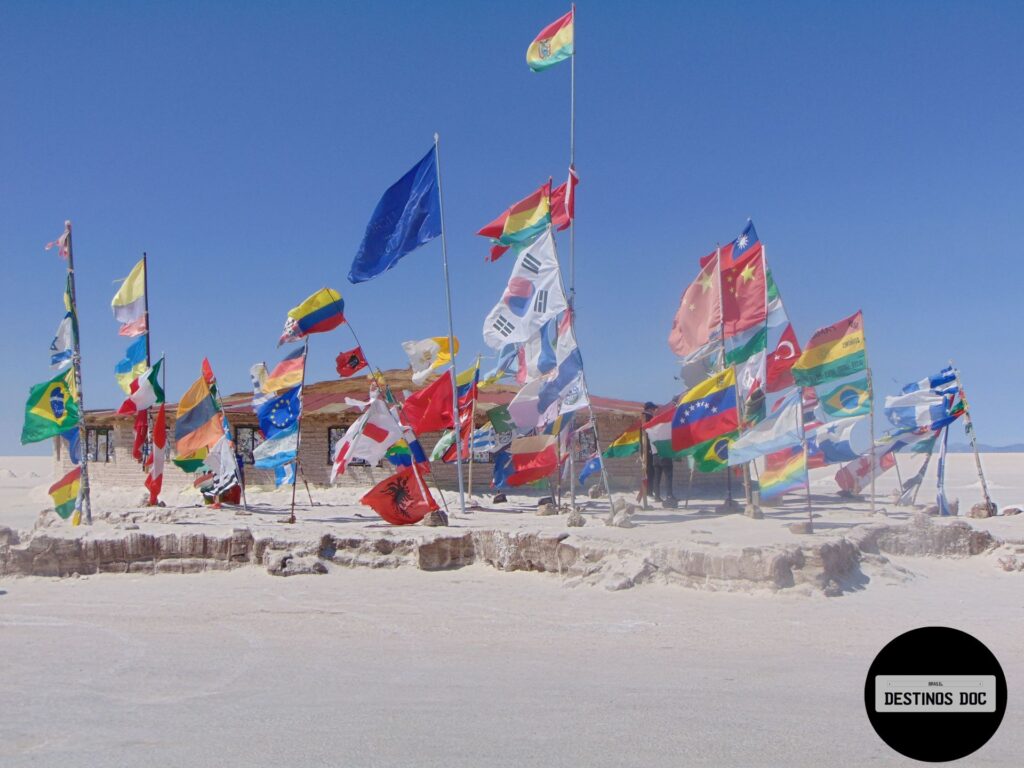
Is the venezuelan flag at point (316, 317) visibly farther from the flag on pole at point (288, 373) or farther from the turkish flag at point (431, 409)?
the turkish flag at point (431, 409)

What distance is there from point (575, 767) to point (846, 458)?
46.4 ft

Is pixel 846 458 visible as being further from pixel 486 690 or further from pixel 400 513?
pixel 486 690

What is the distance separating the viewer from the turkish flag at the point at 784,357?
15391mm

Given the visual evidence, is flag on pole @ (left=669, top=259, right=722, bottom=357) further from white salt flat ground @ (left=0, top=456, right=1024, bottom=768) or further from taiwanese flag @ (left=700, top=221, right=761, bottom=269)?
white salt flat ground @ (left=0, top=456, right=1024, bottom=768)

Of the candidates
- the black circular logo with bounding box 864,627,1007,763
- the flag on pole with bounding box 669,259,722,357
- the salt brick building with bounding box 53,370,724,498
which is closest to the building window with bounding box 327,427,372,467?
the salt brick building with bounding box 53,370,724,498

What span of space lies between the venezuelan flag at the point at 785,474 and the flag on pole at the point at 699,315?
2.57 metres

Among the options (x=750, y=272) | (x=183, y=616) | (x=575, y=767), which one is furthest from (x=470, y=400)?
(x=575, y=767)

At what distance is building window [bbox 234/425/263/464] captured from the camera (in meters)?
23.5

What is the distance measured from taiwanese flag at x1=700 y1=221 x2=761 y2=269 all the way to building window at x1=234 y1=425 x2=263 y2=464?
1416 centimetres

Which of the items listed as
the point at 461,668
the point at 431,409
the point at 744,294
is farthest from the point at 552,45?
the point at 461,668

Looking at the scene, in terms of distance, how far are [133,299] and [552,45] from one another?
29.9ft

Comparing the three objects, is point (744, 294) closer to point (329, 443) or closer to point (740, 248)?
point (740, 248)

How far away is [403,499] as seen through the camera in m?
13.2

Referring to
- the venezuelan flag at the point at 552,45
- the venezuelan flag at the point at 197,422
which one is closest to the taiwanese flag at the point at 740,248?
the venezuelan flag at the point at 552,45
